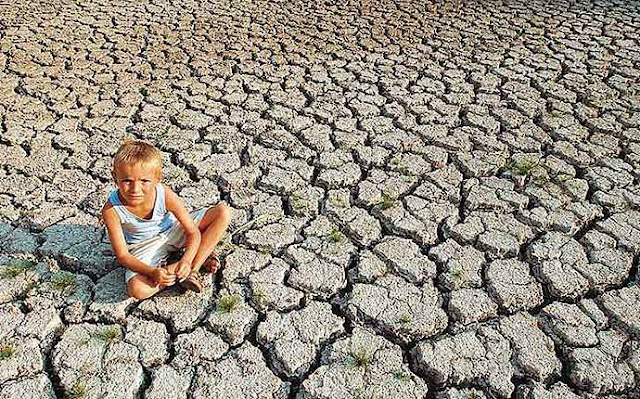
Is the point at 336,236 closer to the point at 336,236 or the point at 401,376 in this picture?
the point at 336,236

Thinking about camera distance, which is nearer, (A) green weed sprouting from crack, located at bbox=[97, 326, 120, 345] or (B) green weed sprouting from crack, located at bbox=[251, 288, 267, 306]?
(A) green weed sprouting from crack, located at bbox=[97, 326, 120, 345]

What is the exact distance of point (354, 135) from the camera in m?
3.27

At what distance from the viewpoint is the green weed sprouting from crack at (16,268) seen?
7.26 ft

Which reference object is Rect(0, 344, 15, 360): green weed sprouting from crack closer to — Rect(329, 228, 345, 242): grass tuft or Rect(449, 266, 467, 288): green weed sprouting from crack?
Rect(329, 228, 345, 242): grass tuft

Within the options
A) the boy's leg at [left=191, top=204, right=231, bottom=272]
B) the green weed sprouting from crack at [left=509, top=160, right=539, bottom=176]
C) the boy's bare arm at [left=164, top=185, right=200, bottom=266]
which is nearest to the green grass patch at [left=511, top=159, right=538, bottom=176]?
the green weed sprouting from crack at [left=509, top=160, right=539, bottom=176]

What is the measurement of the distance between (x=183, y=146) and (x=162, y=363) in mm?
1436

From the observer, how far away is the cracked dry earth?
6.34ft

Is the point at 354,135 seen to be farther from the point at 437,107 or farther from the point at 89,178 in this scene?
the point at 89,178

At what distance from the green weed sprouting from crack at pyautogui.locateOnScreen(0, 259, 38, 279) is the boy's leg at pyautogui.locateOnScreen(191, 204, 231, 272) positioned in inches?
25.0

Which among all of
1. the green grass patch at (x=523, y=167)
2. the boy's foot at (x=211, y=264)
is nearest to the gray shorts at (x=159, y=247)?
the boy's foot at (x=211, y=264)

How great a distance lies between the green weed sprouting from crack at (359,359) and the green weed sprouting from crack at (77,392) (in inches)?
31.2

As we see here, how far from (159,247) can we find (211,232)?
7.4 inches

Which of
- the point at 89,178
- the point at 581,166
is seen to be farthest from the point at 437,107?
the point at 89,178

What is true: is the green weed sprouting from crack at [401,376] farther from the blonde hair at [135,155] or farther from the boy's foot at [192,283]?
the blonde hair at [135,155]
